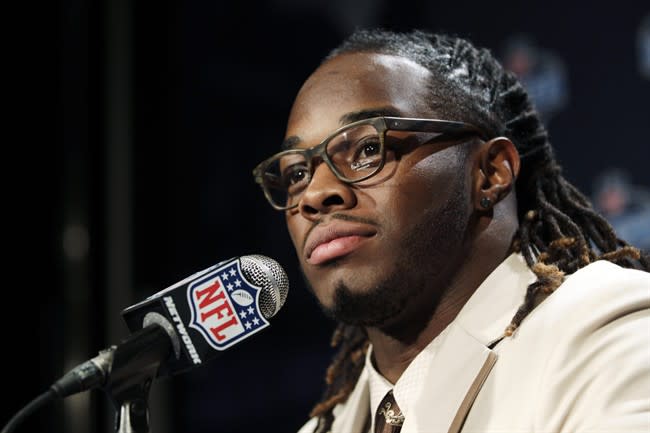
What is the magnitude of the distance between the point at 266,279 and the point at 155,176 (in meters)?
2.49

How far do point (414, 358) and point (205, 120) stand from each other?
2364 mm

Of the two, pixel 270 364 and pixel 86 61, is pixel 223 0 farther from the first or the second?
pixel 270 364

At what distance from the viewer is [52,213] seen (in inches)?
141

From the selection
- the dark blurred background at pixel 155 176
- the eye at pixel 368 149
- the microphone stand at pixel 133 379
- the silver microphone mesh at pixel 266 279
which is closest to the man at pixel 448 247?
the eye at pixel 368 149

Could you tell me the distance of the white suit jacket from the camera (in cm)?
139

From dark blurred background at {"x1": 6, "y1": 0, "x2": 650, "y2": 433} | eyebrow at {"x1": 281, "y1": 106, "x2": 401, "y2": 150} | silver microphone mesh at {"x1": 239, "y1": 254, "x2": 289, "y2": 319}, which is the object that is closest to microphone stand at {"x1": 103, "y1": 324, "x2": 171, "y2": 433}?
silver microphone mesh at {"x1": 239, "y1": 254, "x2": 289, "y2": 319}

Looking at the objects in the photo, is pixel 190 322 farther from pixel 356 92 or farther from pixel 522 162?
pixel 522 162

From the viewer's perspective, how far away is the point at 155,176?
3.86 m

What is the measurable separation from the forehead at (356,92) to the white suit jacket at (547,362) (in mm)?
512

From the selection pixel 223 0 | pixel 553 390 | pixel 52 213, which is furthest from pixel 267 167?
pixel 223 0

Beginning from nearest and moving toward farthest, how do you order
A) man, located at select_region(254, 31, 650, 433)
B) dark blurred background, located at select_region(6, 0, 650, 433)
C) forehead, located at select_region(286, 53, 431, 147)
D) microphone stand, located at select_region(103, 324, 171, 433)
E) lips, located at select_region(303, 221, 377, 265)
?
microphone stand, located at select_region(103, 324, 171, 433) → man, located at select_region(254, 31, 650, 433) → lips, located at select_region(303, 221, 377, 265) → forehead, located at select_region(286, 53, 431, 147) → dark blurred background, located at select_region(6, 0, 650, 433)

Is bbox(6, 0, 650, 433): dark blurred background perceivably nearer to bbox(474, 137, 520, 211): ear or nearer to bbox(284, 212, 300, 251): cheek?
bbox(474, 137, 520, 211): ear

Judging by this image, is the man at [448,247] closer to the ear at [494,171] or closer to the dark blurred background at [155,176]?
the ear at [494,171]

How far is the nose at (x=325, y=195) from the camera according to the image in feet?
5.96
